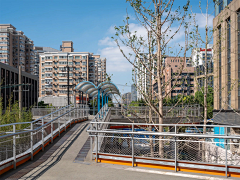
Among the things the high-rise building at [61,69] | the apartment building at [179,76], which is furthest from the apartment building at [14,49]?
the apartment building at [179,76]

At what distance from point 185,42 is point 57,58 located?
340ft

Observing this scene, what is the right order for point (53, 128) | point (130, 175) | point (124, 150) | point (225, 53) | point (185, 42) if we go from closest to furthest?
point (130, 175)
point (124, 150)
point (185, 42)
point (53, 128)
point (225, 53)

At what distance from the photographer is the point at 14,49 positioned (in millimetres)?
109125

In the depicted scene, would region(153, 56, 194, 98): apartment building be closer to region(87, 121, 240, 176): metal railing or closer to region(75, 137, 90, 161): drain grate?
region(87, 121, 240, 176): metal railing

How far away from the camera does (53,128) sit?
12234 mm

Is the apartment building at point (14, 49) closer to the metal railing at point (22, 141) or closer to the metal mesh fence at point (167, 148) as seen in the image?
the metal railing at point (22, 141)

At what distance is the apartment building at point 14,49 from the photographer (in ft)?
338

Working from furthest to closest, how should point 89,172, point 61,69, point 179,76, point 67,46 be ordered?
1. point 67,46
2. point 61,69
3. point 179,76
4. point 89,172

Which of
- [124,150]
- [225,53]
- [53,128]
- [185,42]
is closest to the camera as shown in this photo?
[124,150]

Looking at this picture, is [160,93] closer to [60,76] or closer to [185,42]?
[185,42]

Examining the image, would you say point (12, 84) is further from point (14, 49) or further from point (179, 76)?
point (14, 49)

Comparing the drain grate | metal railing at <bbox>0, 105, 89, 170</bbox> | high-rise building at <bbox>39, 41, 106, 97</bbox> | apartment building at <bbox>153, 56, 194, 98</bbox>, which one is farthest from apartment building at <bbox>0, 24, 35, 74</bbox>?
apartment building at <bbox>153, 56, 194, 98</bbox>

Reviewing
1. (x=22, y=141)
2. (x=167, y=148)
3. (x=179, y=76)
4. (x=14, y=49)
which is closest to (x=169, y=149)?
Answer: (x=167, y=148)

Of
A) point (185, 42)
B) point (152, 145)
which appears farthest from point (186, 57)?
point (152, 145)
